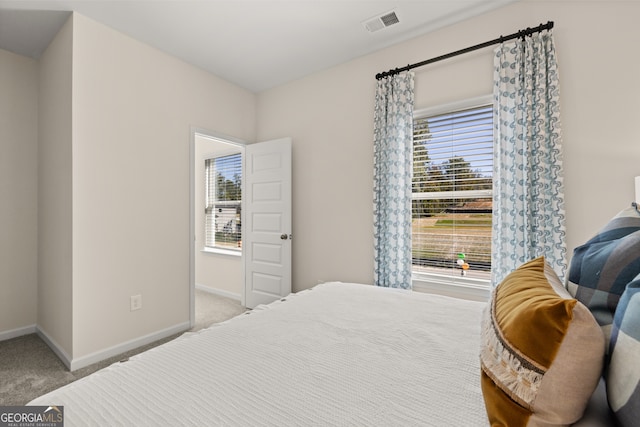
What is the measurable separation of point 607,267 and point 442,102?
2.27m

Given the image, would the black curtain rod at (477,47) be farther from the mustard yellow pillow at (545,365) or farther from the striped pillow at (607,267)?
the mustard yellow pillow at (545,365)

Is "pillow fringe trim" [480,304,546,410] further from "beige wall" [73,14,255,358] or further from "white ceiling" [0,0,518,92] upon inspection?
"beige wall" [73,14,255,358]

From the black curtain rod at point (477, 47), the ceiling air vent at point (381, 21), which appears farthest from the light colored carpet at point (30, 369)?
the ceiling air vent at point (381, 21)

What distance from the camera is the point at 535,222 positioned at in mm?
2182

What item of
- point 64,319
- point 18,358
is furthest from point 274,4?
point 18,358

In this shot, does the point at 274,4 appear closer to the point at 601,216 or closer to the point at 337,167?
the point at 337,167

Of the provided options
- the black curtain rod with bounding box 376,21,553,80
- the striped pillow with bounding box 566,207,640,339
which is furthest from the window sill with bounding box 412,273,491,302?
the black curtain rod with bounding box 376,21,553,80

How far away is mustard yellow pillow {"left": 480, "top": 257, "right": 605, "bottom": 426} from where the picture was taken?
534 millimetres

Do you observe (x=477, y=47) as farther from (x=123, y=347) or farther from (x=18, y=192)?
(x=18, y=192)

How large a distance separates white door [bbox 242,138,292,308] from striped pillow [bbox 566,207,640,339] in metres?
2.89

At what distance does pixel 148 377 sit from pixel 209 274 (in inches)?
158

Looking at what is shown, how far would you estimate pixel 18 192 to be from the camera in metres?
2.99

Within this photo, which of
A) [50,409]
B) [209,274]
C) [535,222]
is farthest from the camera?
[209,274]

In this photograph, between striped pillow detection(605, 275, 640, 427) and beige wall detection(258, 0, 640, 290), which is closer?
striped pillow detection(605, 275, 640, 427)
